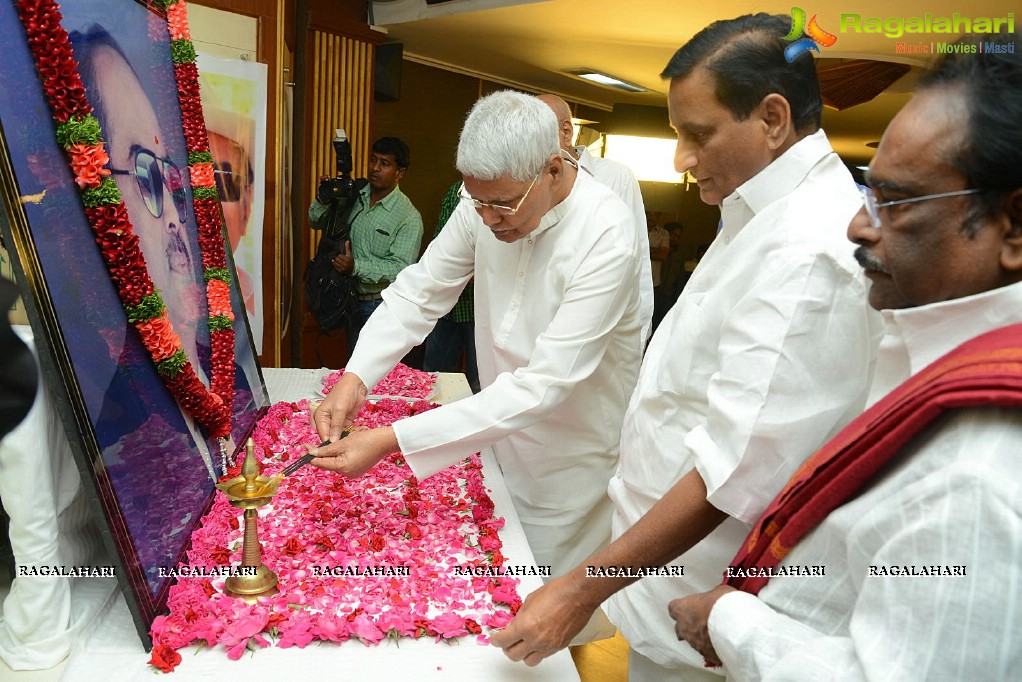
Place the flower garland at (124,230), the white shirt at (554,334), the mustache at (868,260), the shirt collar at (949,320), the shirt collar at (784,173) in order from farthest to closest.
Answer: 1. the white shirt at (554,334)
2. the shirt collar at (784,173)
3. the flower garland at (124,230)
4. the mustache at (868,260)
5. the shirt collar at (949,320)

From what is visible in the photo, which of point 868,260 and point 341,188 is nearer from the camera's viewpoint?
point 868,260

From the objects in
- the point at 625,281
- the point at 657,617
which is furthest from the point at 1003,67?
the point at 625,281

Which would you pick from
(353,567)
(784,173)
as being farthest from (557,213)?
(353,567)

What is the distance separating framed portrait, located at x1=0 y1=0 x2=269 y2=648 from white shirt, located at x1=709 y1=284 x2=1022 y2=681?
2.81 feet

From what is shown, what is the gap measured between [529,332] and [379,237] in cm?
263

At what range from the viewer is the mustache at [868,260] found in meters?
0.89

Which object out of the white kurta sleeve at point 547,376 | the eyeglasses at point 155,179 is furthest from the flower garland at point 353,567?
the eyeglasses at point 155,179

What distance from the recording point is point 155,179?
5.23 ft

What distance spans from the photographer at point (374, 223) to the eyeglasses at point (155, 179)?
2.62 m

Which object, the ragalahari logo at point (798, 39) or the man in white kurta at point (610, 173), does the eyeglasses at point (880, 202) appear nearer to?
the ragalahari logo at point (798, 39)

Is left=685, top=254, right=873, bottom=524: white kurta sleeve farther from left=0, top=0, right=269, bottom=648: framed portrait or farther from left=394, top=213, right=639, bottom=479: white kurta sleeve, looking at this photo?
left=0, top=0, right=269, bottom=648: framed portrait

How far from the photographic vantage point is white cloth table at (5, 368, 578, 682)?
42.0 inches

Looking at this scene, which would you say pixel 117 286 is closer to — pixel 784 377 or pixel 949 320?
pixel 784 377

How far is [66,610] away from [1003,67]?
1.35 m
